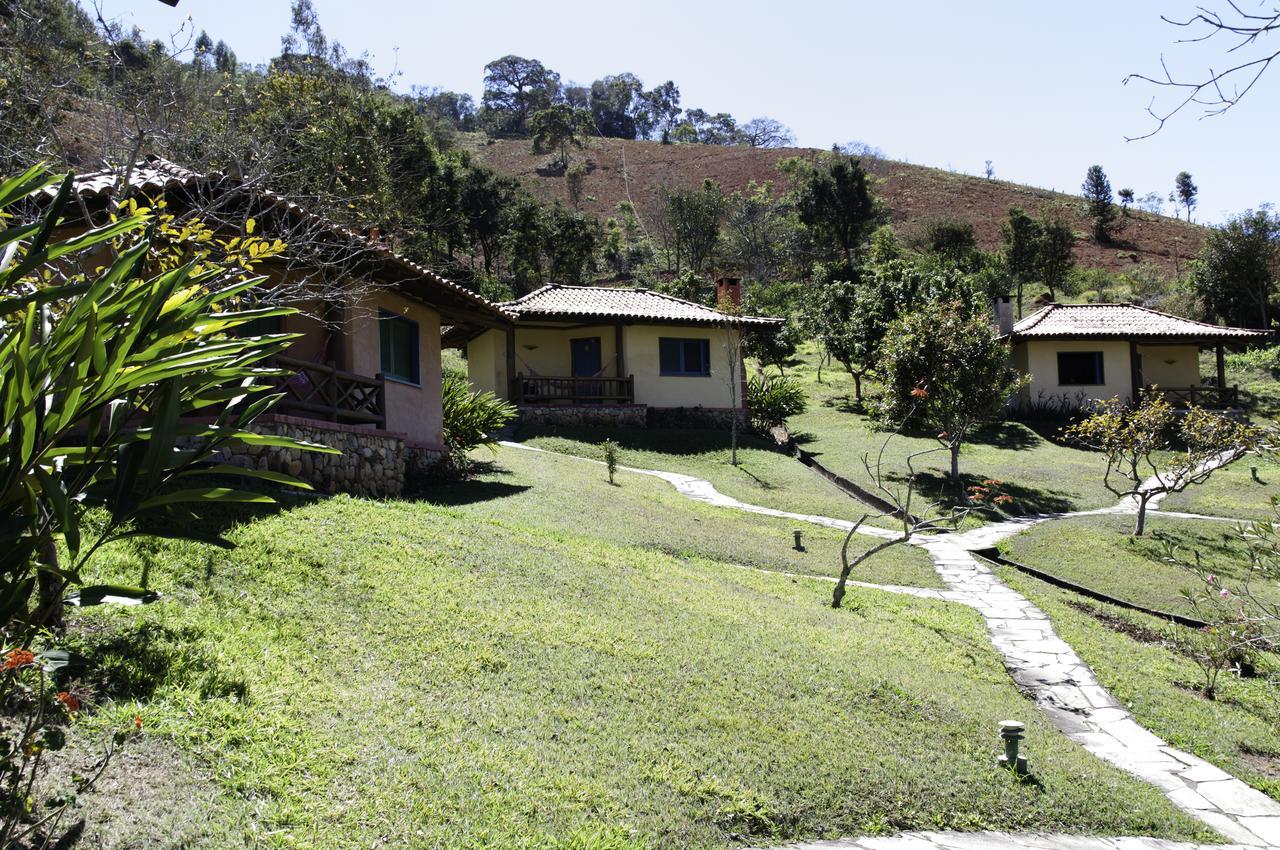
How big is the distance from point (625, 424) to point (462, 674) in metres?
20.6

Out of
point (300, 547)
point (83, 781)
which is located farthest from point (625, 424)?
point (83, 781)

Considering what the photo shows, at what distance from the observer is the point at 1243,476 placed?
80.7ft

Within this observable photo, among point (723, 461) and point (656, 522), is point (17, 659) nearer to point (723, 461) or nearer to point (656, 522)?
point (656, 522)

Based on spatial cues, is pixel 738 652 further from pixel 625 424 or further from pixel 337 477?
pixel 625 424

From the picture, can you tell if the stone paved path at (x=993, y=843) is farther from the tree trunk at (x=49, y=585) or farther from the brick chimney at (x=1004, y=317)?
the brick chimney at (x=1004, y=317)

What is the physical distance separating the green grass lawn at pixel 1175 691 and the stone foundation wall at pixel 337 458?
946 cm

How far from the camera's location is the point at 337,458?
510 inches

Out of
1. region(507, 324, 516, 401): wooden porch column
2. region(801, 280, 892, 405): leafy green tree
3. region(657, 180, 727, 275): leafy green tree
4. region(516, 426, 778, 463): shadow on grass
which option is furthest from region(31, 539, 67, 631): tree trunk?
region(657, 180, 727, 275): leafy green tree

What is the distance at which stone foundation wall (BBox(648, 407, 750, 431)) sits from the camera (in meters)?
28.0

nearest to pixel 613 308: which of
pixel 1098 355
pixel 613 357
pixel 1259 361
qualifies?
pixel 613 357

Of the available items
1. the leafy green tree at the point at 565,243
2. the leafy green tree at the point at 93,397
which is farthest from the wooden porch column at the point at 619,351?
the leafy green tree at the point at 93,397

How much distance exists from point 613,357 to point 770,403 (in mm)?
5254

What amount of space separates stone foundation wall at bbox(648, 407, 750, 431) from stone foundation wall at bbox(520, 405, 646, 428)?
607 millimetres

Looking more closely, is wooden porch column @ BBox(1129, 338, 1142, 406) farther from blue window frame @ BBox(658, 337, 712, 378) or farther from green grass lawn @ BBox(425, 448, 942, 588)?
green grass lawn @ BBox(425, 448, 942, 588)
